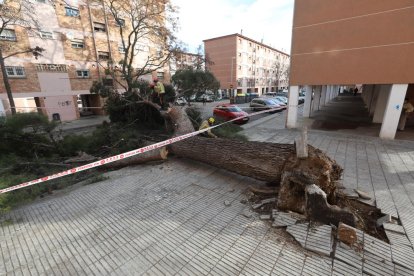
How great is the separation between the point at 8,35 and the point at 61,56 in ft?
10.9

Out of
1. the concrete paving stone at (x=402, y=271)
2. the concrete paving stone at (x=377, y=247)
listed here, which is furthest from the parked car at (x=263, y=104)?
the concrete paving stone at (x=402, y=271)

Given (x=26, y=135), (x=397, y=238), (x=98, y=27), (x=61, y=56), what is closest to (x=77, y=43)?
(x=61, y=56)

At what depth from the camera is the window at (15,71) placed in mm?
14547

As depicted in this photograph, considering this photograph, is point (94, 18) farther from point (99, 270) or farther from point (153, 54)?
point (99, 270)

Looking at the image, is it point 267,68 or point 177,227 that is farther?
point 267,68

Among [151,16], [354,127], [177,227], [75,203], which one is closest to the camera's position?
[177,227]

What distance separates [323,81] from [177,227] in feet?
29.8

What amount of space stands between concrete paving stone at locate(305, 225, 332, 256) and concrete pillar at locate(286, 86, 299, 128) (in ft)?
26.2

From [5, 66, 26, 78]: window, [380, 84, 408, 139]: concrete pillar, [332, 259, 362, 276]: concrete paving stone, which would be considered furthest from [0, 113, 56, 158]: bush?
[380, 84, 408, 139]: concrete pillar

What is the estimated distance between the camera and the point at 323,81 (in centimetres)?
902

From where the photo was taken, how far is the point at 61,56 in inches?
667

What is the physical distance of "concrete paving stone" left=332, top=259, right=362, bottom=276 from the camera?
242 cm

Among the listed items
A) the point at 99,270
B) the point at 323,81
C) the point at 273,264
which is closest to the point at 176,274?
the point at 99,270

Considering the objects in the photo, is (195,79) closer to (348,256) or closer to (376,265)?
(348,256)
